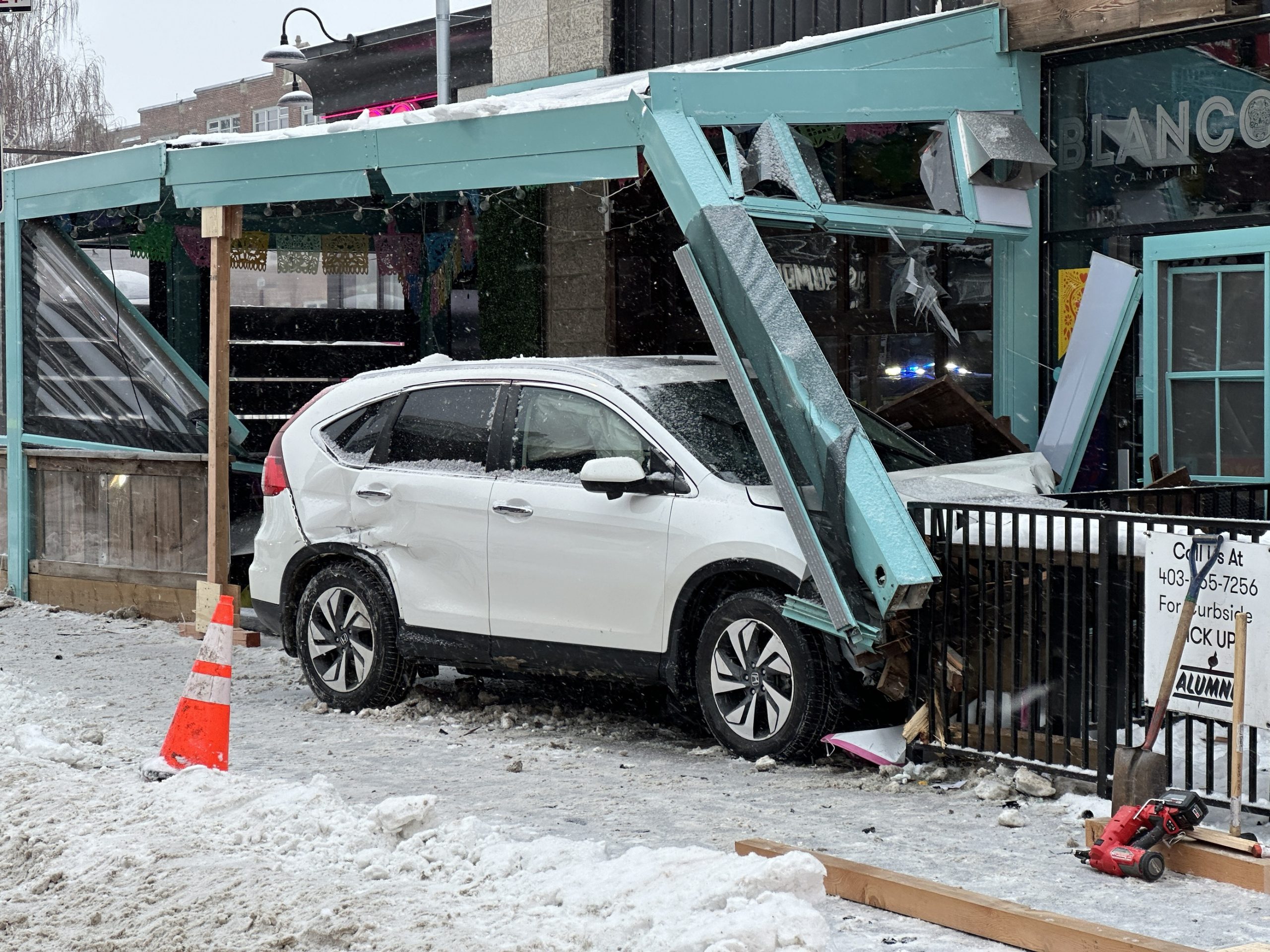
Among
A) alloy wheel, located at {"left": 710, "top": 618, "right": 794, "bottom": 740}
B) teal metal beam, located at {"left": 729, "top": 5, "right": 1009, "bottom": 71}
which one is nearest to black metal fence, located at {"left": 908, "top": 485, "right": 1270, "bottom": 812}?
alloy wheel, located at {"left": 710, "top": 618, "right": 794, "bottom": 740}

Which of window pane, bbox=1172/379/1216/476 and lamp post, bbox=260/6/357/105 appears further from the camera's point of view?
lamp post, bbox=260/6/357/105

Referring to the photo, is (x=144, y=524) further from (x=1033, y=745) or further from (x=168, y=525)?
(x=1033, y=745)

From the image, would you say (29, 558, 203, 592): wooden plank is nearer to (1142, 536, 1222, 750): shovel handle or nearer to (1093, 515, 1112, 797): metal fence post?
(1093, 515, 1112, 797): metal fence post

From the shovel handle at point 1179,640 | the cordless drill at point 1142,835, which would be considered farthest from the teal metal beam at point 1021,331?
the cordless drill at point 1142,835

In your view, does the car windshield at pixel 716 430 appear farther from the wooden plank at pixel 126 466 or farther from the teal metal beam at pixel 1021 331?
the wooden plank at pixel 126 466

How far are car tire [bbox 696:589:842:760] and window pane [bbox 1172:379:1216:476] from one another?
3.42 meters

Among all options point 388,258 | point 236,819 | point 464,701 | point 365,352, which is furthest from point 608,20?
point 236,819

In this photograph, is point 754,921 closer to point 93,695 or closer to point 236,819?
point 236,819

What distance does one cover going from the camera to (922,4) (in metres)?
11.1

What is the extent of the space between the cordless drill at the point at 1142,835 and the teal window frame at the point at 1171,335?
3995 millimetres

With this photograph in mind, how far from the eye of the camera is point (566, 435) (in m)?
8.03

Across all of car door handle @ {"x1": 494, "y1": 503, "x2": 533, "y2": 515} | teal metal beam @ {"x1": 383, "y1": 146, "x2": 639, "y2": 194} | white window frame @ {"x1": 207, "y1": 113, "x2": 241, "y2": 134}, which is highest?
white window frame @ {"x1": 207, "y1": 113, "x2": 241, "y2": 134}

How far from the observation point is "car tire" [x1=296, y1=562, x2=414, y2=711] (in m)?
8.55

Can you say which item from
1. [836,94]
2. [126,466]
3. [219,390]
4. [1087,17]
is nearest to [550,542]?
[836,94]
